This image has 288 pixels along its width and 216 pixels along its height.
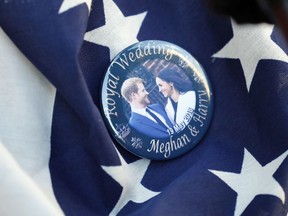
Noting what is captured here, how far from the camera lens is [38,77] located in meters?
0.55

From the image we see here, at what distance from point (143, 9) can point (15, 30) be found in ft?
0.56

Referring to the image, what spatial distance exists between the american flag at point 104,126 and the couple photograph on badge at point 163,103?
4 cm

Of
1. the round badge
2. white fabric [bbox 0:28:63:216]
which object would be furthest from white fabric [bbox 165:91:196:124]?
white fabric [bbox 0:28:63:216]

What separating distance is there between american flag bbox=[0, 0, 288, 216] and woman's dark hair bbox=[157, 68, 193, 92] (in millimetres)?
35

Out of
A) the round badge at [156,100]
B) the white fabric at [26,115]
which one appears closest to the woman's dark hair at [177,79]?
the round badge at [156,100]

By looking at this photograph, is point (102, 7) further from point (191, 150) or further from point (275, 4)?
point (275, 4)

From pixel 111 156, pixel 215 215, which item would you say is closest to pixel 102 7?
pixel 111 156

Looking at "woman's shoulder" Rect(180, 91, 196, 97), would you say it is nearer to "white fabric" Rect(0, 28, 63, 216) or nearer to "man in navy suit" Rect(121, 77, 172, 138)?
"man in navy suit" Rect(121, 77, 172, 138)

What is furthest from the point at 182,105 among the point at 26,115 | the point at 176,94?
the point at 26,115

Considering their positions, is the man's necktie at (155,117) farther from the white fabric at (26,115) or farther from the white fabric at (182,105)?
the white fabric at (26,115)

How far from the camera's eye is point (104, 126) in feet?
1.82

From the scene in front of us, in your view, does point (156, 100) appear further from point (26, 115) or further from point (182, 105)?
point (26, 115)

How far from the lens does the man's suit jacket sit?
60 centimetres

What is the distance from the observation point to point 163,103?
61cm
